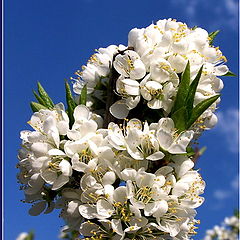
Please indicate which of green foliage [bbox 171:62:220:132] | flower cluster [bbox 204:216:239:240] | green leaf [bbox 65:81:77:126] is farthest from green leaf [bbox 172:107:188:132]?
flower cluster [bbox 204:216:239:240]

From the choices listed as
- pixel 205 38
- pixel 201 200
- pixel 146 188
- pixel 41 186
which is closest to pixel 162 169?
pixel 146 188

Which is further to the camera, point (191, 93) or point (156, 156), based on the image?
point (191, 93)

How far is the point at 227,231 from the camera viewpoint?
9.95m

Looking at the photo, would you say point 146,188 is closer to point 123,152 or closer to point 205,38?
point 123,152

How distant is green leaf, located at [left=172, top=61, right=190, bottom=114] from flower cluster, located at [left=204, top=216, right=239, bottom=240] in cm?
771

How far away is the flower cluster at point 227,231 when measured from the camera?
9.55m

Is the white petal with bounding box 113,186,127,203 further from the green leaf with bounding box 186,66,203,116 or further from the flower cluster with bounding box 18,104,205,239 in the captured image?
the green leaf with bounding box 186,66,203,116

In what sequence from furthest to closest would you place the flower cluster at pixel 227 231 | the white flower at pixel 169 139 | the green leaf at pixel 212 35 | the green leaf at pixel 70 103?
the flower cluster at pixel 227 231
the green leaf at pixel 212 35
the green leaf at pixel 70 103
the white flower at pixel 169 139

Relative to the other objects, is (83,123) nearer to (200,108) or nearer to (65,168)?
(65,168)

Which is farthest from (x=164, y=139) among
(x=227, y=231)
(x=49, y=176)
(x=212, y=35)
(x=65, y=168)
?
(x=227, y=231)

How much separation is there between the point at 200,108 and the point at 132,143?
0.41m

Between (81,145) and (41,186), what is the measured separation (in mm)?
331

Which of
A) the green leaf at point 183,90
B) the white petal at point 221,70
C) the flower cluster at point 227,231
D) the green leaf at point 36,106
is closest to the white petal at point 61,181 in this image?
the green leaf at point 36,106

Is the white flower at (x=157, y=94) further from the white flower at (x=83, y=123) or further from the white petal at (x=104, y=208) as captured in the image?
the white petal at (x=104, y=208)
